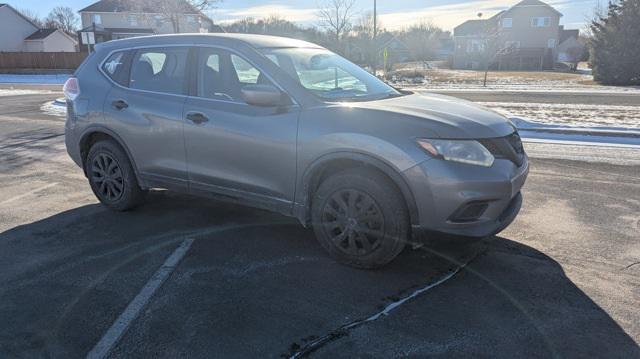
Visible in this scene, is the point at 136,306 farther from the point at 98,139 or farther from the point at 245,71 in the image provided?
the point at 98,139

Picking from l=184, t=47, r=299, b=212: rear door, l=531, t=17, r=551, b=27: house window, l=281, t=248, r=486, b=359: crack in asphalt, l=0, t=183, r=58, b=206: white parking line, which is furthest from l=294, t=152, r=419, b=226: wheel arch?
l=531, t=17, r=551, b=27: house window

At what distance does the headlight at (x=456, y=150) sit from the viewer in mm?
3607

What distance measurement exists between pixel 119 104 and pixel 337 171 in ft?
8.28

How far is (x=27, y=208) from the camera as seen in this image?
19.0 ft

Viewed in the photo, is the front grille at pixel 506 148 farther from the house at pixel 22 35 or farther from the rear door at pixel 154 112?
the house at pixel 22 35

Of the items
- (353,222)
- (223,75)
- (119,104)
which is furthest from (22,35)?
(353,222)

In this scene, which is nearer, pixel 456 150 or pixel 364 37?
pixel 456 150

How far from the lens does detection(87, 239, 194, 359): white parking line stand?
3.04m

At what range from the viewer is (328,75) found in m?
4.72

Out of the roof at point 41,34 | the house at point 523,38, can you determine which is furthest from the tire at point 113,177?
the roof at point 41,34

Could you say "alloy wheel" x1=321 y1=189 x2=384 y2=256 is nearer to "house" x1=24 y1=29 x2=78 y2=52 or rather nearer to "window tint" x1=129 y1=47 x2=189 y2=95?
"window tint" x1=129 y1=47 x2=189 y2=95

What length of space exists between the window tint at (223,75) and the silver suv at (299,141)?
0.01 meters

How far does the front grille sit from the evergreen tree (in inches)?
1307

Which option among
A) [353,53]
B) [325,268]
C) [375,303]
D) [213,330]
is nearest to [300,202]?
[325,268]
